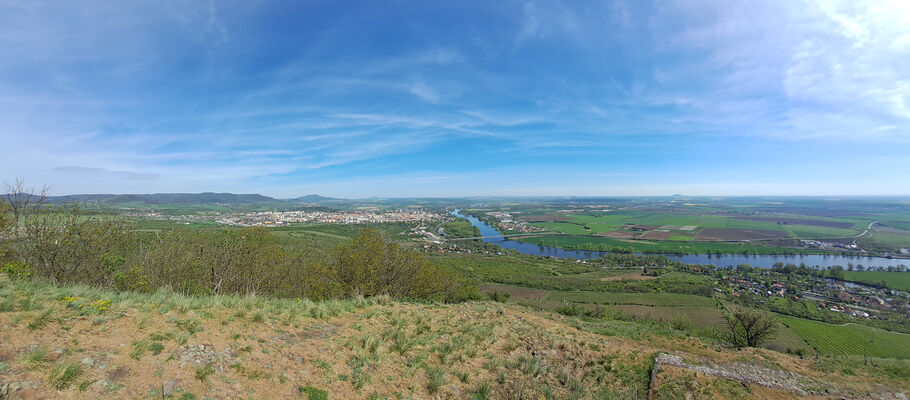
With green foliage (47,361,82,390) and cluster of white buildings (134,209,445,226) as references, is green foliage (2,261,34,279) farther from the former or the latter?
cluster of white buildings (134,209,445,226)

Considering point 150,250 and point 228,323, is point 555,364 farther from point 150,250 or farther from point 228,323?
point 150,250

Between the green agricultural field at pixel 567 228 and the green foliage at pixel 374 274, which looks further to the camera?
the green agricultural field at pixel 567 228

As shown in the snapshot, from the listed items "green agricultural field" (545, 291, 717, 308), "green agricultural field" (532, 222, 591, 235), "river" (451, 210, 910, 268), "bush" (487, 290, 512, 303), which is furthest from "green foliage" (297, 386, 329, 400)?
"green agricultural field" (532, 222, 591, 235)

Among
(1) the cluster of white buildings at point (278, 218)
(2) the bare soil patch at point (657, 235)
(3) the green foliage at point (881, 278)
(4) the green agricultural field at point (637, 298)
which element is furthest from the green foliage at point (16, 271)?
(2) the bare soil patch at point (657, 235)

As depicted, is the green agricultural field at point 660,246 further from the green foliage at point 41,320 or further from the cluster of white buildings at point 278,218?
the green foliage at point 41,320

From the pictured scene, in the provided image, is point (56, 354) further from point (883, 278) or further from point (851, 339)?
point (883, 278)

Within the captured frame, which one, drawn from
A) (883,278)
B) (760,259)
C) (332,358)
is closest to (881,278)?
(883,278)

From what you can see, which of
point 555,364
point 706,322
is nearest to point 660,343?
point 555,364
